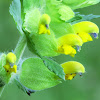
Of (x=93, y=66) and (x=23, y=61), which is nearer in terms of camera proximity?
(x=23, y=61)

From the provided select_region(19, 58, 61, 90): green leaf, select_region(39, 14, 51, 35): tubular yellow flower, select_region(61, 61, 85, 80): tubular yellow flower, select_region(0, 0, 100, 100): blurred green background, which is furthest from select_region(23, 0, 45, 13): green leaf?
select_region(0, 0, 100, 100): blurred green background

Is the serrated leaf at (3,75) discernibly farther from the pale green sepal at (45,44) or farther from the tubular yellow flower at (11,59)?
the pale green sepal at (45,44)

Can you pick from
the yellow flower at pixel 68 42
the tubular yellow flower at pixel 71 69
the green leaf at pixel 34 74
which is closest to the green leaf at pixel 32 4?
the yellow flower at pixel 68 42

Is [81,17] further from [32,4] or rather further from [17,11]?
[17,11]

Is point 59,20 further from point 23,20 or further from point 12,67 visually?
point 12,67

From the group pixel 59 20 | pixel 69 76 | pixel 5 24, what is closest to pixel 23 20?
pixel 59 20

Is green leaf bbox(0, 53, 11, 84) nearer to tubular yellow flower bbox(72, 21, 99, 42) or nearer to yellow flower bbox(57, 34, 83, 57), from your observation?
yellow flower bbox(57, 34, 83, 57)
